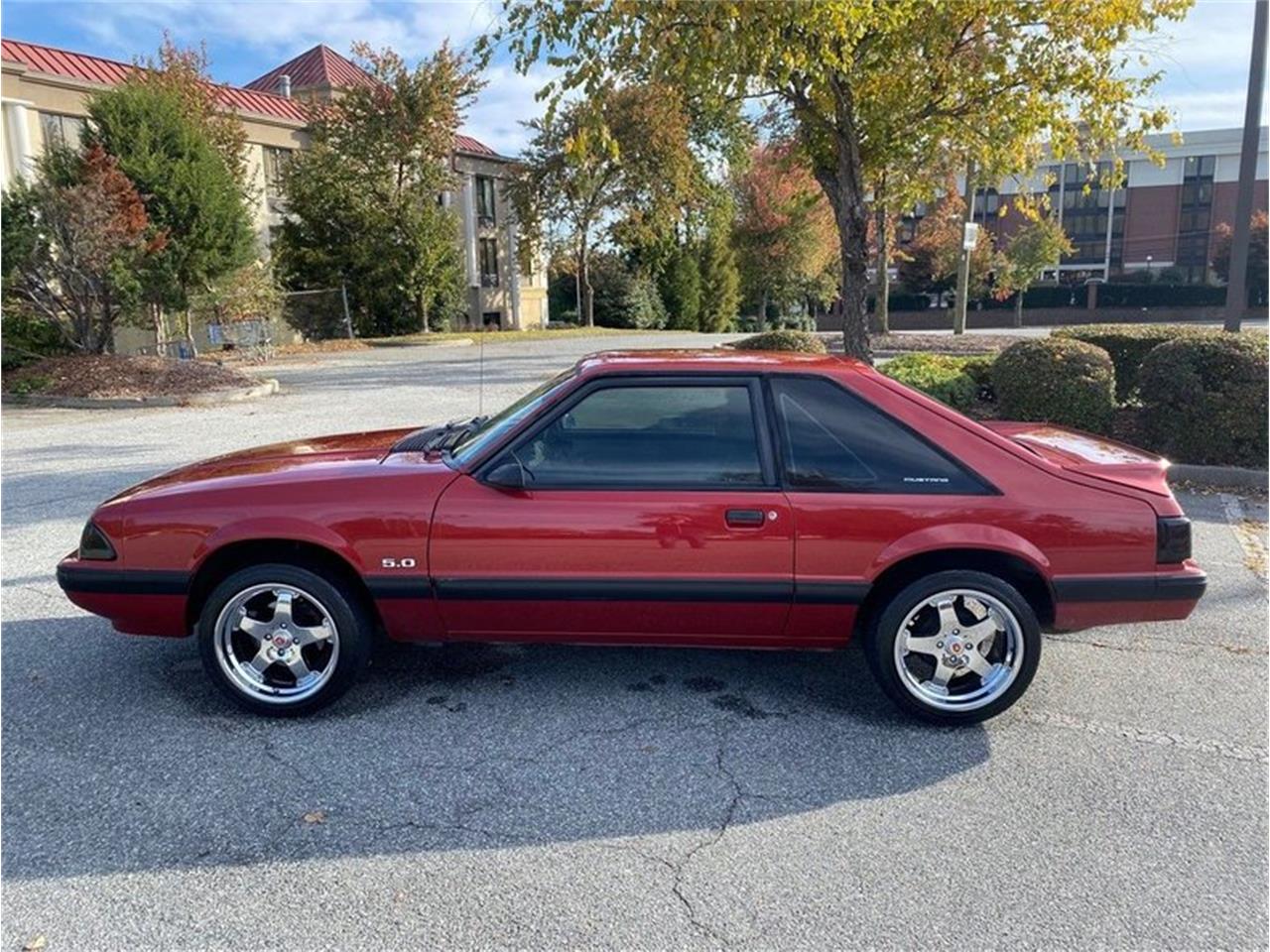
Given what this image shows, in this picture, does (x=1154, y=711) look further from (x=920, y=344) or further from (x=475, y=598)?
(x=920, y=344)

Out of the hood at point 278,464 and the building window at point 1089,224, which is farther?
the building window at point 1089,224

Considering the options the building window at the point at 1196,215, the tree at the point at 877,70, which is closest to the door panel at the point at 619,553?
the tree at the point at 877,70

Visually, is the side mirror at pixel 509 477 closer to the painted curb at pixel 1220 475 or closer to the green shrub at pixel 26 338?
the painted curb at pixel 1220 475

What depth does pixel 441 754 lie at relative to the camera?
3.46 m

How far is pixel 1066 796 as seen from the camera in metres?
3.20

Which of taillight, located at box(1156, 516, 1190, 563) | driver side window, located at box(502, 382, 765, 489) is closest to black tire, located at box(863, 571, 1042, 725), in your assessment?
taillight, located at box(1156, 516, 1190, 563)

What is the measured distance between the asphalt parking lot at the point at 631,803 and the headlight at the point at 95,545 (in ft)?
2.23

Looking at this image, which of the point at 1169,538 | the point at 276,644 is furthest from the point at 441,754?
the point at 1169,538

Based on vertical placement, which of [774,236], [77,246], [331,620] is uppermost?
[774,236]

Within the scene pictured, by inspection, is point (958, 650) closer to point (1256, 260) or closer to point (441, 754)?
point (441, 754)

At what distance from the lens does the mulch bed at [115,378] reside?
559 inches

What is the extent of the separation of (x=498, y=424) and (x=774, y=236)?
40771mm

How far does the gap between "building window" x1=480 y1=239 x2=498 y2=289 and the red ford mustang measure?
39.2 m

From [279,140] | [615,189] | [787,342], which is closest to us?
[787,342]
